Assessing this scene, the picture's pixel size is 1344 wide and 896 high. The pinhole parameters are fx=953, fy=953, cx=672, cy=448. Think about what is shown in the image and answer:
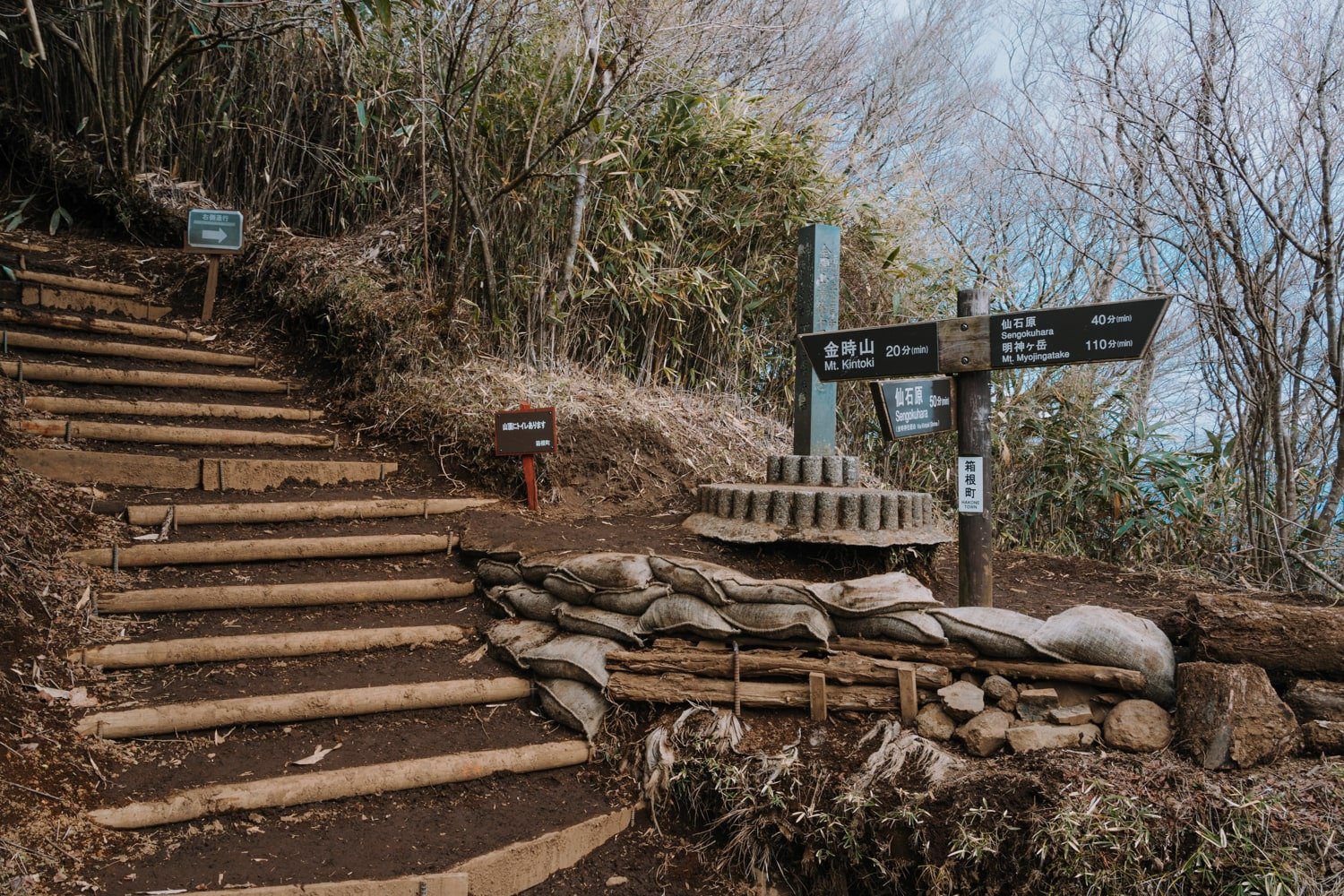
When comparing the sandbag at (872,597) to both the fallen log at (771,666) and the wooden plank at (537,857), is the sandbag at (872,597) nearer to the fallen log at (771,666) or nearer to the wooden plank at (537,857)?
the fallen log at (771,666)

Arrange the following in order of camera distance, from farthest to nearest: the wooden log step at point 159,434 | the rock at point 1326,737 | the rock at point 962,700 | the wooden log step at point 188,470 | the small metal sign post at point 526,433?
the small metal sign post at point 526,433 < the wooden log step at point 159,434 < the wooden log step at point 188,470 < the rock at point 962,700 < the rock at point 1326,737

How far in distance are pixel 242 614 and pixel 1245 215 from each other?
16.0 ft

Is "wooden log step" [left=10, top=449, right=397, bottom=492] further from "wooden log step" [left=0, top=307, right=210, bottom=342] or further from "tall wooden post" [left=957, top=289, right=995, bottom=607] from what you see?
"tall wooden post" [left=957, top=289, right=995, bottom=607]

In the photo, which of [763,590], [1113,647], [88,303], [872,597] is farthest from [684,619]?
[88,303]

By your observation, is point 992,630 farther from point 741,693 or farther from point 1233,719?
point 741,693

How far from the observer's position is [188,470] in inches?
178

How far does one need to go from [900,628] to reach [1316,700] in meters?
1.25

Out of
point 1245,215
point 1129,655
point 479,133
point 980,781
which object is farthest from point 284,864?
point 1245,215

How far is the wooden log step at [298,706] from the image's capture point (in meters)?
3.01

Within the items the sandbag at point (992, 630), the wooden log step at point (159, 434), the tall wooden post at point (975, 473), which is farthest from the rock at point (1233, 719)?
the wooden log step at point (159, 434)

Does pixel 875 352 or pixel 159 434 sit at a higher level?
pixel 875 352

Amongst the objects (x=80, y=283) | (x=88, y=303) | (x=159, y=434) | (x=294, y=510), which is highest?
(x=80, y=283)

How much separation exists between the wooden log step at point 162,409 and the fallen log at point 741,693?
2.95 meters

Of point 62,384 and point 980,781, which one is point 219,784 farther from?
point 62,384
